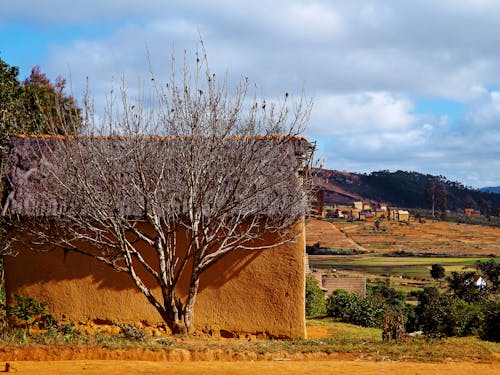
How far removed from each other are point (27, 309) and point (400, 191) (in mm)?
109793

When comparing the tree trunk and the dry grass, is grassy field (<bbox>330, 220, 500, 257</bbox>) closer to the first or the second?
the dry grass

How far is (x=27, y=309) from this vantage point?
14.1m

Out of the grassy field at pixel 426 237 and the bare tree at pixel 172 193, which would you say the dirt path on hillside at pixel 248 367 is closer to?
the bare tree at pixel 172 193

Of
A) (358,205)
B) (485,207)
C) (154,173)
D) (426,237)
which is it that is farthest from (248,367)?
(485,207)

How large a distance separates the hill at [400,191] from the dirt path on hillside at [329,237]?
23562 mm

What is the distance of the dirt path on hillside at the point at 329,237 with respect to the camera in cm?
8325

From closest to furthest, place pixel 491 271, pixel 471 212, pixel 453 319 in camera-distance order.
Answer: pixel 453 319
pixel 491 271
pixel 471 212

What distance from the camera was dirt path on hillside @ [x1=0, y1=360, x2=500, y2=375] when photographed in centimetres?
931

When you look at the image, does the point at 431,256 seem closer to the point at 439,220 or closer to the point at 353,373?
the point at 439,220

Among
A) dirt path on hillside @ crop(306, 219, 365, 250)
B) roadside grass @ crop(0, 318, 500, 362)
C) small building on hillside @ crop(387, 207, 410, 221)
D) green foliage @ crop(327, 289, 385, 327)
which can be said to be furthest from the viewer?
small building on hillside @ crop(387, 207, 410, 221)

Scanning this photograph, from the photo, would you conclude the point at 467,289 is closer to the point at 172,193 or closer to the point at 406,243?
the point at 172,193

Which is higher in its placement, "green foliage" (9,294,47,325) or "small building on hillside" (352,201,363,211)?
"small building on hillside" (352,201,363,211)

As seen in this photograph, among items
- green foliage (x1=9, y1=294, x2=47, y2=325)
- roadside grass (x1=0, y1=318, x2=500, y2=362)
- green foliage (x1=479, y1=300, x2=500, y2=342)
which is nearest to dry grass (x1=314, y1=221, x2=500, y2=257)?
green foliage (x1=479, y1=300, x2=500, y2=342)

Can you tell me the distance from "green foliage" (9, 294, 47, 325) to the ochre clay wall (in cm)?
15
